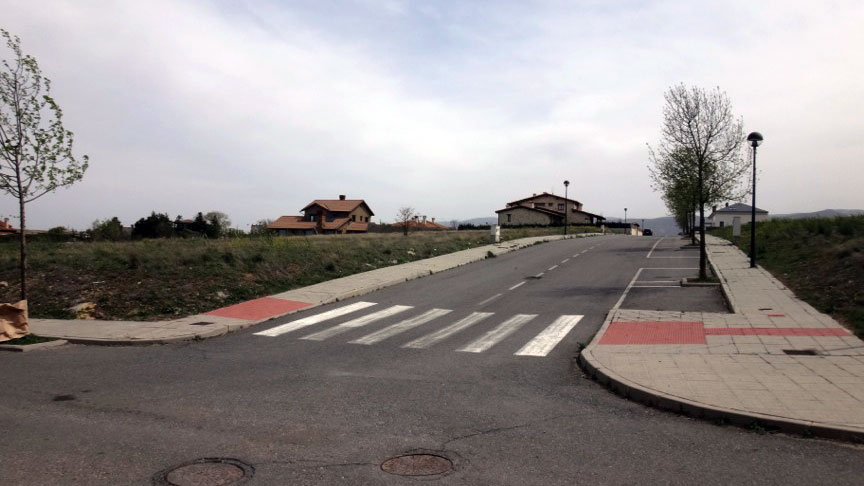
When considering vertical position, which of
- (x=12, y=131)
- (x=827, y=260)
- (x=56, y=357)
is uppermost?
(x=12, y=131)

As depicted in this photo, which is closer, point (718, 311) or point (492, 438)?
point (492, 438)

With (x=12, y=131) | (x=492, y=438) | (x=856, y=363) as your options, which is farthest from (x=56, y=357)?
(x=856, y=363)

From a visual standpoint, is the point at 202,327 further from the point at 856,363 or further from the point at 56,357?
the point at 856,363

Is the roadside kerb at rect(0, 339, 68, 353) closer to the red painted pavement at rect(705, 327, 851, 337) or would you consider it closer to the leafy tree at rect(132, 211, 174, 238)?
the red painted pavement at rect(705, 327, 851, 337)

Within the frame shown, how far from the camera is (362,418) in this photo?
645 centimetres

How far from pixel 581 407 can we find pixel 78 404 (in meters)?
5.91

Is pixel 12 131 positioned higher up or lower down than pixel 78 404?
higher up

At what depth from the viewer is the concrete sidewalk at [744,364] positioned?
20.3 ft

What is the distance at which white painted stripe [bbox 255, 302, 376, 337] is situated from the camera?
1268 centimetres

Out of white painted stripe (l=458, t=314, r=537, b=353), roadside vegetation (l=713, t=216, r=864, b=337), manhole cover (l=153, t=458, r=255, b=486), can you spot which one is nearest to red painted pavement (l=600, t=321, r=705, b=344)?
white painted stripe (l=458, t=314, r=537, b=353)

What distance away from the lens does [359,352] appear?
10453mm

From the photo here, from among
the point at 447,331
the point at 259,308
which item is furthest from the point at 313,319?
the point at 447,331

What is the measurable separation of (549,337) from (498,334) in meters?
1.04

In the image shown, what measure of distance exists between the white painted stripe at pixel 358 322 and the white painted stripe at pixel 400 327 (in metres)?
0.72
